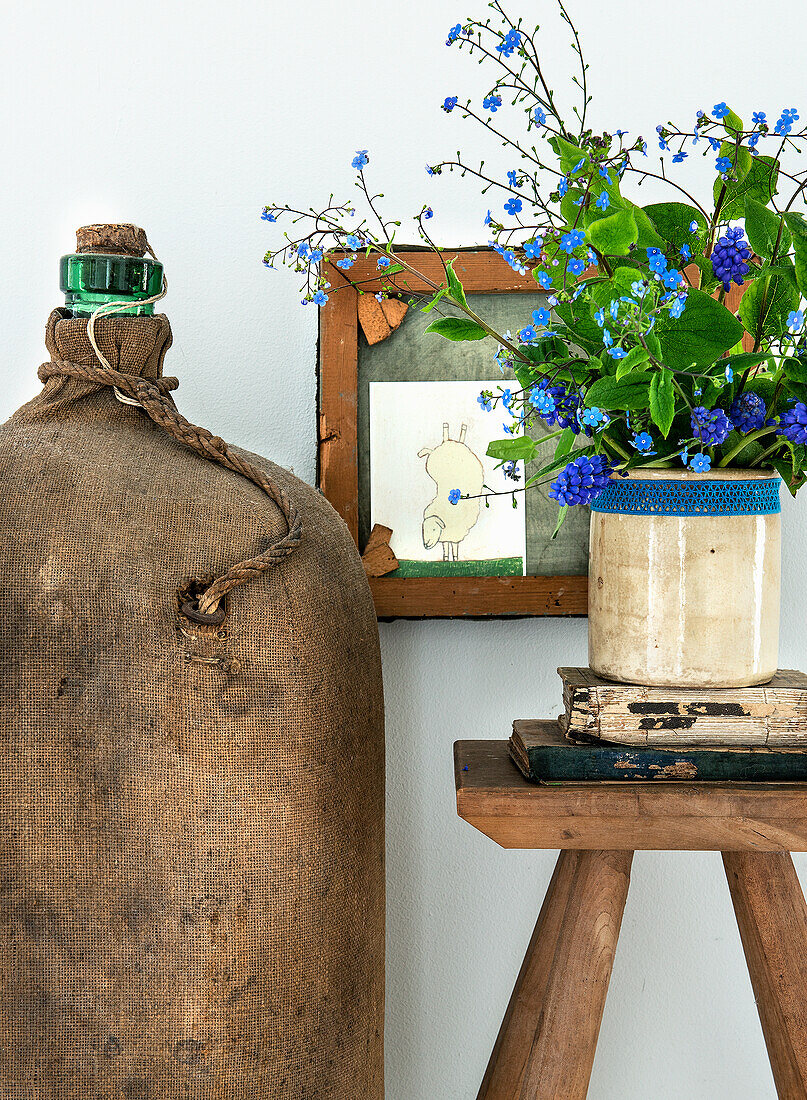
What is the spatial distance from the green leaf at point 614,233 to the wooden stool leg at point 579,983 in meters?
0.48

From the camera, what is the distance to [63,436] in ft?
2.26

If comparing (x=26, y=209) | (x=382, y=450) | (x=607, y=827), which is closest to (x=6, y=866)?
(x=607, y=827)

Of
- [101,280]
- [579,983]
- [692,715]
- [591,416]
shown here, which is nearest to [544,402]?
[591,416]

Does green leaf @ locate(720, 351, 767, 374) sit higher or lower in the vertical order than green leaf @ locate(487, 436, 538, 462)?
higher

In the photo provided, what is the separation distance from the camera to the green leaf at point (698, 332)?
0.59 metres

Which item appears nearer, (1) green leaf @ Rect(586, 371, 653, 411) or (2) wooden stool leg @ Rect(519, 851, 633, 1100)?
(1) green leaf @ Rect(586, 371, 653, 411)

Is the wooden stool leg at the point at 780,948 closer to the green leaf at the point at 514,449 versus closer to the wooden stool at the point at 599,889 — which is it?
the wooden stool at the point at 599,889

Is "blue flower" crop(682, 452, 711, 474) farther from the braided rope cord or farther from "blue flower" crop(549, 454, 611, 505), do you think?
the braided rope cord

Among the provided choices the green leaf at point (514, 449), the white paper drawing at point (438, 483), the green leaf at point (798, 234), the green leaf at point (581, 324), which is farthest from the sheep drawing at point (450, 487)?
the green leaf at point (798, 234)

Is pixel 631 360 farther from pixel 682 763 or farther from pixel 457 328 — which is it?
pixel 682 763

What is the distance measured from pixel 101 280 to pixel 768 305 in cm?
52

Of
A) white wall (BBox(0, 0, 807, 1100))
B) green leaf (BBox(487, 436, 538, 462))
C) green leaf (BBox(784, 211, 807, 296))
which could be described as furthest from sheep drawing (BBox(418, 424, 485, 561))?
green leaf (BBox(784, 211, 807, 296))

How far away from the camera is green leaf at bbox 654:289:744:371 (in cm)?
59

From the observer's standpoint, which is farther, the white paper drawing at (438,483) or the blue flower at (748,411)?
the white paper drawing at (438,483)
